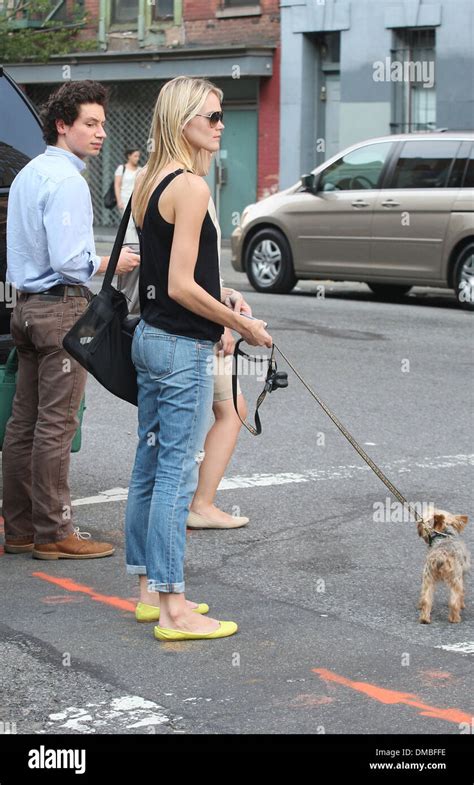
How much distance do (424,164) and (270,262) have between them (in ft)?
8.16

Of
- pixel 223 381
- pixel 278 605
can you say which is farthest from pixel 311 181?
pixel 278 605

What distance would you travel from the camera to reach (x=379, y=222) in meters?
16.6

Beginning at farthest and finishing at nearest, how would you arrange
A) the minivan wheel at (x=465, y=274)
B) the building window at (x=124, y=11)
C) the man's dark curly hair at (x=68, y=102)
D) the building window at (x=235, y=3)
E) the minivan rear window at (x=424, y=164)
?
the building window at (x=124, y=11) < the building window at (x=235, y=3) < the minivan rear window at (x=424, y=164) < the minivan wheel at (x=465, y=274) < the man's dark curly hair at (x=68, y=102)

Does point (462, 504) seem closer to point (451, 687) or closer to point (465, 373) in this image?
point (451, 687)

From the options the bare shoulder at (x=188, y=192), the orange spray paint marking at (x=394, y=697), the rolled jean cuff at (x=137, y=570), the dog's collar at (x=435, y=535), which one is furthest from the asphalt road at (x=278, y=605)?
the bare shoulder at (x=188, y=192)

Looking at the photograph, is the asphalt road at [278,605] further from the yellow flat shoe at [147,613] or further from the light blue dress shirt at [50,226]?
the light blue dress shirt at [50,226]

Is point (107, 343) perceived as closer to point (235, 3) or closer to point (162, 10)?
point (235, 3)

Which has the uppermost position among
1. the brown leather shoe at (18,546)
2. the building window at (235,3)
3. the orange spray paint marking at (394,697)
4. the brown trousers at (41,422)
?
the building window at (235,3)

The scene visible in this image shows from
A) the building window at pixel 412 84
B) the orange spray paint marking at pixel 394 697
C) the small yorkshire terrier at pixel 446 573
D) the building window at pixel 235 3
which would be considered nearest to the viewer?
the orange spray paint marking at pixel 394 697

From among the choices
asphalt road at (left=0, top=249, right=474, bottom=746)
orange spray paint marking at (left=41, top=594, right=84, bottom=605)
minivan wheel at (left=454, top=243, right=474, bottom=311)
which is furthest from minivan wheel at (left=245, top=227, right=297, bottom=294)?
orange spray paint marking at (left=41, top=594, right=84, bottom=605)

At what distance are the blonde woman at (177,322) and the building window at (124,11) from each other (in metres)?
25.4

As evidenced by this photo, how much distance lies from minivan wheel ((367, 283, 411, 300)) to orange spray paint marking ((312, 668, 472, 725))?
1321 centimetres

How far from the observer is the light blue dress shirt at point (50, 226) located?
598 cm

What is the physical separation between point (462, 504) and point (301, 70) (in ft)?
66.7
